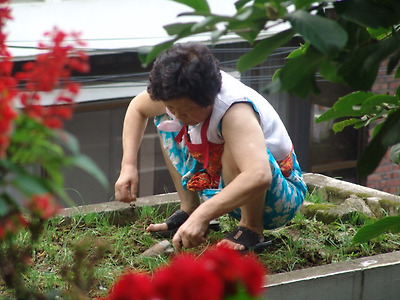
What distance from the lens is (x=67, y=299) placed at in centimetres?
151

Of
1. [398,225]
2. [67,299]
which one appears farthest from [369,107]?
[67,299]

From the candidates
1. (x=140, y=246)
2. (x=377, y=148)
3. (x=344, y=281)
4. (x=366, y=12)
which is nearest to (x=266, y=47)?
(x=366, y=12)

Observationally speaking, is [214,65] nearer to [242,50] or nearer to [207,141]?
[207,141]

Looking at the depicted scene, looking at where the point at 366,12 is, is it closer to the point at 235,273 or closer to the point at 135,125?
the point at 235,273

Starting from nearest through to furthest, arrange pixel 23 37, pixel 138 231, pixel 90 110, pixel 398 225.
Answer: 1. pixel 398 225
2. pixel 138 231
3. pixel 23 37
4. pixel 90 110

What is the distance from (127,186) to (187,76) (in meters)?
0.68

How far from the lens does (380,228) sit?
6.55ft

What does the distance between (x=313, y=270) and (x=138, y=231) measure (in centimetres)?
107

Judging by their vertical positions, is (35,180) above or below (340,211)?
above

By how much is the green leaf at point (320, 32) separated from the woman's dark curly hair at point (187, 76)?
1.54 meters

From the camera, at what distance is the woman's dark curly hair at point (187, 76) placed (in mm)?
2727

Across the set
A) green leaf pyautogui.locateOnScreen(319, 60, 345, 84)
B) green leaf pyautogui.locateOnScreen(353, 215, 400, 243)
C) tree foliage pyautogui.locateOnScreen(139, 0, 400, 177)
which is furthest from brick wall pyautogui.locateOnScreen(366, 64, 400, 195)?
tree foliage pyautogui.locateOnScreen(139, 0, 400, 177)

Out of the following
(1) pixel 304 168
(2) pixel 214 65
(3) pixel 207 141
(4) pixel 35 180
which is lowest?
(1) pixel 304 168

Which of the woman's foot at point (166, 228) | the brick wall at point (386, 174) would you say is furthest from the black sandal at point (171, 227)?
the brick wall at point (386, 174)
